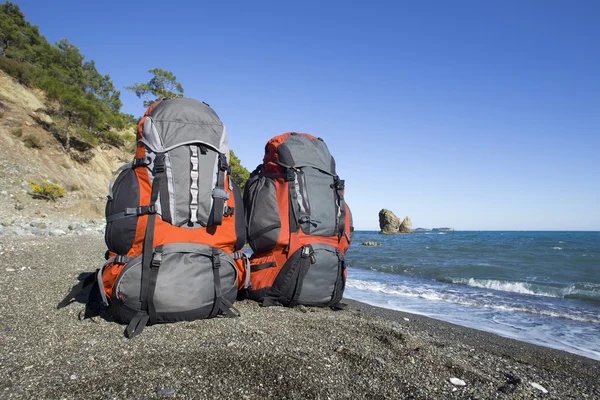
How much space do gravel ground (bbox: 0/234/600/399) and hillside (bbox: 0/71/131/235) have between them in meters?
9.66

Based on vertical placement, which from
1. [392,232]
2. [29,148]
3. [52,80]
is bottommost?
[392,232]

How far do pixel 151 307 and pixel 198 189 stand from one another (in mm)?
1227

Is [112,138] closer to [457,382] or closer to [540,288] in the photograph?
[540,288]

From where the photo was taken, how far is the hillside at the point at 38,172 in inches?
522

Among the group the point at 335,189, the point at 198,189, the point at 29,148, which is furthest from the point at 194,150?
the point at 29,148

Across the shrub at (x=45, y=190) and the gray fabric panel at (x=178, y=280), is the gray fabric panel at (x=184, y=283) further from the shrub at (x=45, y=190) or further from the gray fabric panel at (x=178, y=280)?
the shrub at (x=45, y=190)

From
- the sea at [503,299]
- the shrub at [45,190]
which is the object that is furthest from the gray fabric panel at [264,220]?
the shrub at [45,190]

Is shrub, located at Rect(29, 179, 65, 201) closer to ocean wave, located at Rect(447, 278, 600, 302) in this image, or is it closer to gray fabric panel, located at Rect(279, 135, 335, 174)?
gray fabric panel, located at Rect(279, 135, 335, 174)

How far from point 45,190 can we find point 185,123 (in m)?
15.8

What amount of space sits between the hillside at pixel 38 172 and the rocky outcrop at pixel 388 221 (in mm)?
77472

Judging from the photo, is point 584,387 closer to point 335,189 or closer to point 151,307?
point 335,189

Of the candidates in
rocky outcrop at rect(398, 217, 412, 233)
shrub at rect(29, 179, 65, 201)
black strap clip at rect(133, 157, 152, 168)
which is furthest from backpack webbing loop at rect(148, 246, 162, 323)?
rocky outcrop at rect(398, 217, 412, 233)

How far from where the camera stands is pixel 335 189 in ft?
15.1

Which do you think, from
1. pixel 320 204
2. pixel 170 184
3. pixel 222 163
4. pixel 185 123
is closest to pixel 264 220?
pixel 320 204
